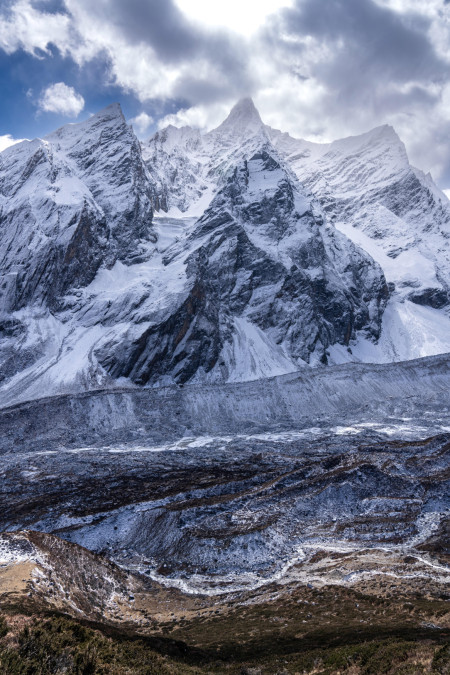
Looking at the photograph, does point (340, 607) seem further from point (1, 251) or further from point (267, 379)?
point (1, 251)

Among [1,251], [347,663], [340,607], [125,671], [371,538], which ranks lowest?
[371,538]

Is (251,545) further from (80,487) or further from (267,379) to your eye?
(267,379)

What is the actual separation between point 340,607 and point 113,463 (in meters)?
64.5

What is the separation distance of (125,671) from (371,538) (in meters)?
35.8

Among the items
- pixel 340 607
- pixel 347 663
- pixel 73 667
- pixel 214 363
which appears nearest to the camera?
pixel 73 667

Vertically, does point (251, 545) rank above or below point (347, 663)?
below

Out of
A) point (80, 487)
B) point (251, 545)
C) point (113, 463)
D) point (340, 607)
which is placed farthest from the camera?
point (113, 463)

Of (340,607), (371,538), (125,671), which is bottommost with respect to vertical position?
(371,538)

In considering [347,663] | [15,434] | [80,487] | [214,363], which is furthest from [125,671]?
[214,363]

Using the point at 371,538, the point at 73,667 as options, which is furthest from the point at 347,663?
the point at 371,538

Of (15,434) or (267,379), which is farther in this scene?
(267,379)

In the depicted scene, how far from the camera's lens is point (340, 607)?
3288 centimetres

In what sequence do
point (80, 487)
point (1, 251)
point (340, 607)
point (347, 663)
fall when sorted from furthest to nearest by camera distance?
point (1, 251), point (80, 487), point (340, 607), point (347, 663)

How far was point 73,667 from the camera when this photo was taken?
65.3 feet
